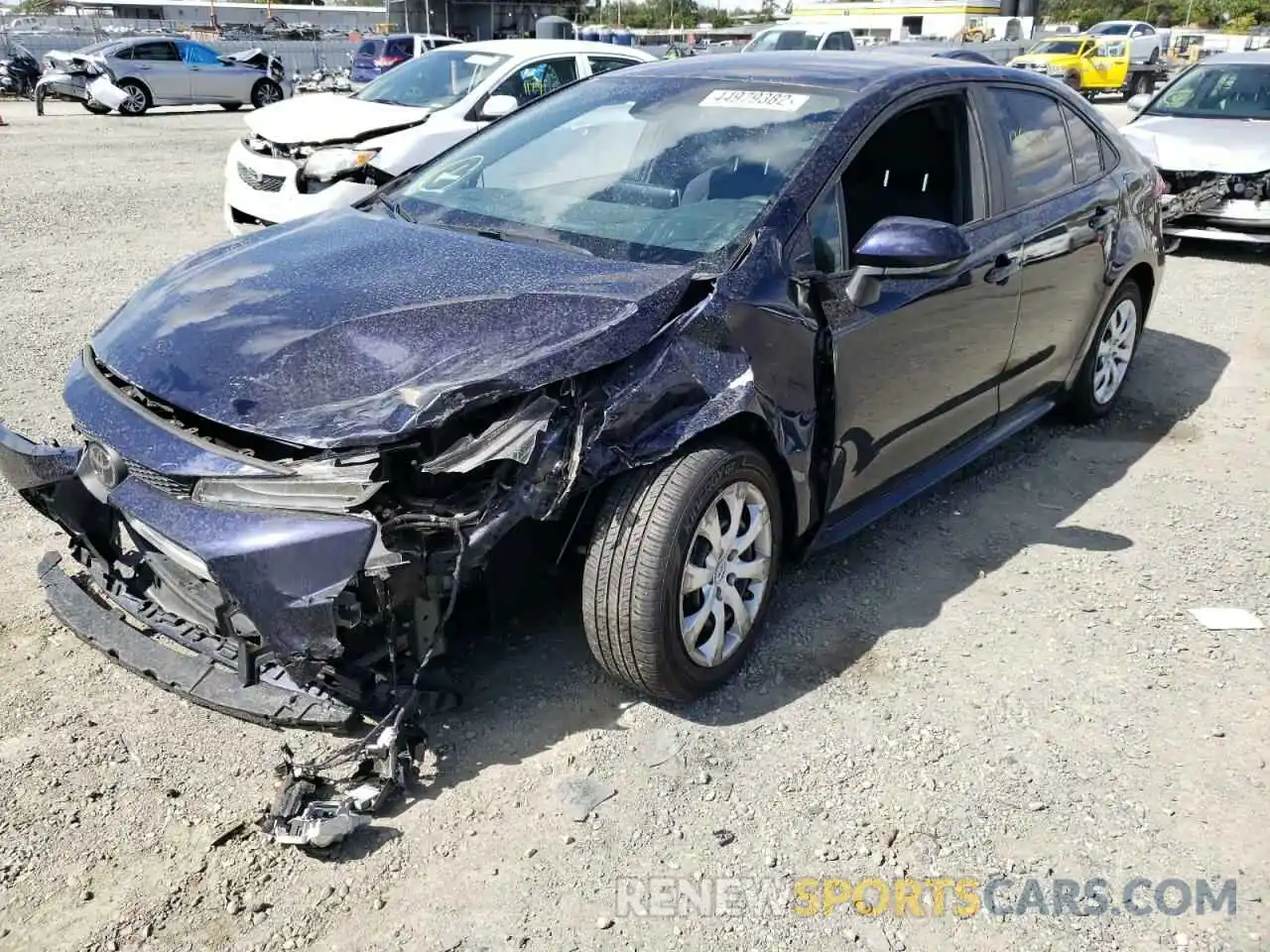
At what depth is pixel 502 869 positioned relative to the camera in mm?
2484

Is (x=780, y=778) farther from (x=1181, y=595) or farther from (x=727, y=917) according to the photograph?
(x=1181, y=595)

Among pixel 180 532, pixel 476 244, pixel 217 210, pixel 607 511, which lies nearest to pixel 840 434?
pixel 607 511

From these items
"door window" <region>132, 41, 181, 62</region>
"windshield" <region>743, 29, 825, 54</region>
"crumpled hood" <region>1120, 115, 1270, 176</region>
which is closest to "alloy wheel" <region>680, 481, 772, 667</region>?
"crumpled hood" <region>1120, 115, 1270, 176</region>

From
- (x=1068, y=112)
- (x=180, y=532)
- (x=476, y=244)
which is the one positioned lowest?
(x=180, y=532)

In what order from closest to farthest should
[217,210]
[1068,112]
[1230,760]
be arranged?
[1230,760] → [1068,112] → [217,210]

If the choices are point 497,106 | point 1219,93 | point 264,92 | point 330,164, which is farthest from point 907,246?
point 264,92

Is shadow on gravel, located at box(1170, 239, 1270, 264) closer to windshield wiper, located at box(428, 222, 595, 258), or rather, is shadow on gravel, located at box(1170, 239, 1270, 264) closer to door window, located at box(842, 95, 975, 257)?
door window, located at box(842, 95, 975, 257)

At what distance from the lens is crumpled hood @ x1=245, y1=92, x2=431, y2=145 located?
797cm

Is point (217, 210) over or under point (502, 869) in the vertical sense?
over

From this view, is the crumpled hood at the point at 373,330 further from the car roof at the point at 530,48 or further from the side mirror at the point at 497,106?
the car roof at the point at 530,48

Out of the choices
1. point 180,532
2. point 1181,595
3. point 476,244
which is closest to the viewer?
point 180,532

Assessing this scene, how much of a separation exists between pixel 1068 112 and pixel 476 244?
9.57ft

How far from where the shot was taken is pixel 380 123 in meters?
8.14

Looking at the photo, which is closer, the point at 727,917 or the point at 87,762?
the point at 727,917
